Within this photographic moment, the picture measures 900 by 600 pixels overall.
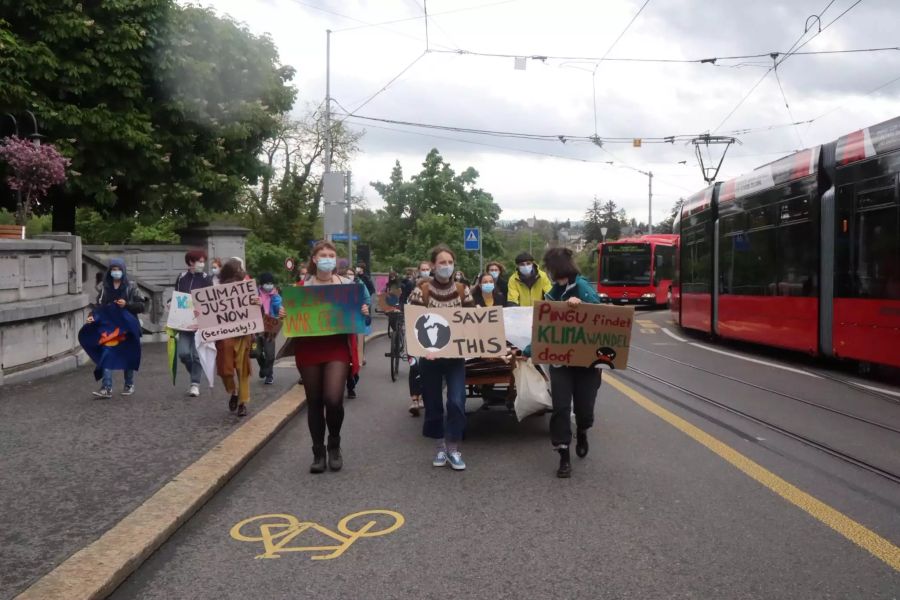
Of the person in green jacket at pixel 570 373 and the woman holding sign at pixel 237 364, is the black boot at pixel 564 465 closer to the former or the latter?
the person in green jacket at pixel 570 373

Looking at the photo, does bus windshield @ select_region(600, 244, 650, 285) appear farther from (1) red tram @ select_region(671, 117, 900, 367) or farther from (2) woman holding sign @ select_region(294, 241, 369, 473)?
(2) woman holding sign @ select_region(294, 241, 369, 473)

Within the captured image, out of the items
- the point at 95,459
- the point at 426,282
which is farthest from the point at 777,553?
the point at 95,459

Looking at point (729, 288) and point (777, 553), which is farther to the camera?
point (729, 288)

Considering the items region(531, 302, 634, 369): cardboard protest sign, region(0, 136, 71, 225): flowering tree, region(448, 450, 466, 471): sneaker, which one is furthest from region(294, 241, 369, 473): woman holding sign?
region(0, 136, 71, 225): flowering tree

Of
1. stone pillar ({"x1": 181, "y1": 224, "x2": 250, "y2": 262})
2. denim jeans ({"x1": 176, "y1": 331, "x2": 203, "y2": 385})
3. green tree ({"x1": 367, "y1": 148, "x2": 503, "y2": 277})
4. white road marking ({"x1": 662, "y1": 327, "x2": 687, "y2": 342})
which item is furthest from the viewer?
green tree ({"x1": 367, "y1": 148, "x2": 503, "y2": 277})

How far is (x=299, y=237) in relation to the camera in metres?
42.4

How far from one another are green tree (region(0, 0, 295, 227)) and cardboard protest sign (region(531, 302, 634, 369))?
15944 millimetres

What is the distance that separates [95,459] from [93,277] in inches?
472

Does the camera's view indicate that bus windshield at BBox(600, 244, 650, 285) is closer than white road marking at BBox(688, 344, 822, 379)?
No

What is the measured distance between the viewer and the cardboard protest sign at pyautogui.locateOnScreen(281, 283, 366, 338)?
6309mm

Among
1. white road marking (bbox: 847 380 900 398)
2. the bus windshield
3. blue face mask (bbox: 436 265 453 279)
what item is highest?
the bus windshield

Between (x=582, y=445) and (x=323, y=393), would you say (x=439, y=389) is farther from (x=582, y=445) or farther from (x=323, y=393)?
(x=582, y=445)

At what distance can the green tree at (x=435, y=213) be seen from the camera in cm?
6500

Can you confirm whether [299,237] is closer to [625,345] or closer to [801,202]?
[801,202]
